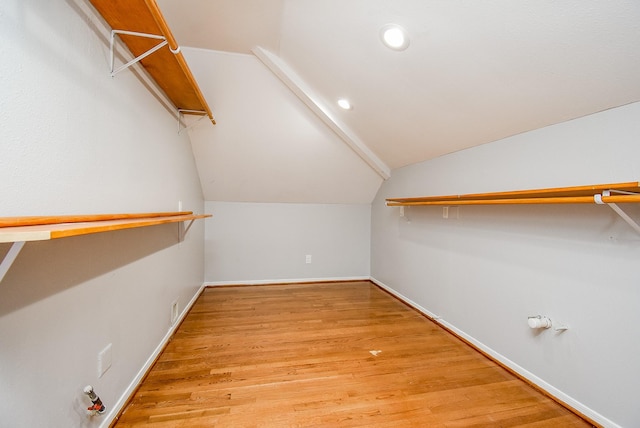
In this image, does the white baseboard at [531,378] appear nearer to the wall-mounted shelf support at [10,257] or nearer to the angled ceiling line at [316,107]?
the angled ceiling line at [316,107]

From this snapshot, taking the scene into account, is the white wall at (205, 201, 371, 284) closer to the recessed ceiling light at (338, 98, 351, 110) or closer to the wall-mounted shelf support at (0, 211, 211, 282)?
the recessed ceiling light at (338, 98, 351, 110)

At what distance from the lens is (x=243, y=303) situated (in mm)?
2934

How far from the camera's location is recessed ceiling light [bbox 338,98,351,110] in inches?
91.1

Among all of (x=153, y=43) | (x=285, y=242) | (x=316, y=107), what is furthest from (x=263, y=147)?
(x=153, y=43)

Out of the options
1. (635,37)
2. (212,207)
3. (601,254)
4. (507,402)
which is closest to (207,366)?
(507,402)

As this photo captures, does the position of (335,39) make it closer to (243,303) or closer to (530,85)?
(530,85)

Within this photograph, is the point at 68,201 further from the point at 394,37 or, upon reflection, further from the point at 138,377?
the point at 394,37

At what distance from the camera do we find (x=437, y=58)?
4.85 feet

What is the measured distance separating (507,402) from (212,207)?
336 cm

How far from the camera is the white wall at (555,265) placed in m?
1.25

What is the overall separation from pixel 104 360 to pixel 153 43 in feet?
5.08

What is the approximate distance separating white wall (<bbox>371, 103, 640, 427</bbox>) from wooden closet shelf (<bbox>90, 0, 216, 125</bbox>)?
2.07 meters

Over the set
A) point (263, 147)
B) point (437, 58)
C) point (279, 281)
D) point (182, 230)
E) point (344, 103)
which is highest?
point (344, 103)

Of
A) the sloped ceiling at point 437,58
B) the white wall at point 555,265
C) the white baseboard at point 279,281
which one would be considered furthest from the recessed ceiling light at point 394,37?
the white baseboard at point 279,281
